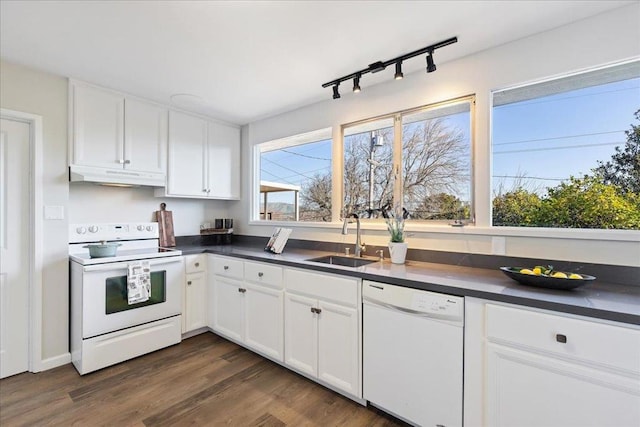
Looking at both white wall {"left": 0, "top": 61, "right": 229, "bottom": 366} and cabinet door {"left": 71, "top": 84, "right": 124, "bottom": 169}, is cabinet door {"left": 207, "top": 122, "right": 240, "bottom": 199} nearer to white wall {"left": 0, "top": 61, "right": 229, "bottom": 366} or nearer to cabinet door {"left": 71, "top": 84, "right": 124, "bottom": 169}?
cabinet door {"left": 71, "top": 84, "right": 124, "bottom": 169}

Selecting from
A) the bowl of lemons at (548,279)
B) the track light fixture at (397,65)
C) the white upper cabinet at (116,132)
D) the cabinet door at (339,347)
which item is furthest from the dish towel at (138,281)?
the bowl of lemons at (548,279)

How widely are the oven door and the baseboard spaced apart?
425mm

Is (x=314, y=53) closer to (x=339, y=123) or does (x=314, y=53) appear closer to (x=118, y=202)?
(x=339, y=123)

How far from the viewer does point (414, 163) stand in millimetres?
2395

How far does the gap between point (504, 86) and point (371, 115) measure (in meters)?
0.98

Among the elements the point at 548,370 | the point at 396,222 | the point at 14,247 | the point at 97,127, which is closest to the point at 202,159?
the point at 97,127

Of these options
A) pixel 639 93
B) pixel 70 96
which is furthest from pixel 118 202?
pixel 639 93

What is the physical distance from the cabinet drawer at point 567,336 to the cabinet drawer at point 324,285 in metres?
0.77

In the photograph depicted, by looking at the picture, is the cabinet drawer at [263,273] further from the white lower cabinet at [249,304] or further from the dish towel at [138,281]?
the dish towel at [138,281]

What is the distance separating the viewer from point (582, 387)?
1.20m

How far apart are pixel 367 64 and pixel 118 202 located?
2.63 m

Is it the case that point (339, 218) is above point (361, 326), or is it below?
above

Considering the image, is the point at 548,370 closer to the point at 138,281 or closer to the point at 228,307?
the point at 228,307

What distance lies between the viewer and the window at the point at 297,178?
2980 millimetres
